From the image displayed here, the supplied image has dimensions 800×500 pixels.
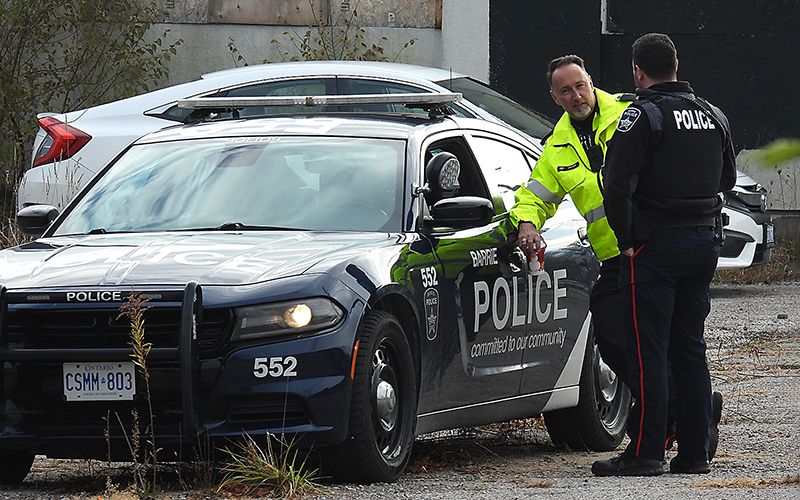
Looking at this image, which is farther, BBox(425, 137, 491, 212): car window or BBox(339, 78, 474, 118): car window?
BBox(339, 78, 474, 118): car window

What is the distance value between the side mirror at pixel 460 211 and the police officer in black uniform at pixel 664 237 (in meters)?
0.51

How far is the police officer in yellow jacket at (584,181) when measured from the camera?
19.0ft

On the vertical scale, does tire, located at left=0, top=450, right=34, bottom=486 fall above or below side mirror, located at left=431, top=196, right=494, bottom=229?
below

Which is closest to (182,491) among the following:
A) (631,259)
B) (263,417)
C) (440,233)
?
A: (263,417)

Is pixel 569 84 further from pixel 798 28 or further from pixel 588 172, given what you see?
pixel 798 28

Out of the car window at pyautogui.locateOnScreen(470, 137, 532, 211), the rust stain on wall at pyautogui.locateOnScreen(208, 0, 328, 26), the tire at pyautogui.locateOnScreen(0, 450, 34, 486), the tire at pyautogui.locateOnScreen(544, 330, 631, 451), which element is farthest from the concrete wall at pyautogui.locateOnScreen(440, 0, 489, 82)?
the tire at pyautogui.locateOnScreen(0, 450, 34, 486)

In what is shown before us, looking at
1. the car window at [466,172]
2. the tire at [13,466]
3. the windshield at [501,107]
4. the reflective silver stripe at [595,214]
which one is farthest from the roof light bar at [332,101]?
the windshield at [501,107]

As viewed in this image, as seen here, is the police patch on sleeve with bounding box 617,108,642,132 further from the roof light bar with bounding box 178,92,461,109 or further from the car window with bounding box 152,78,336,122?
the car window with bounding box 152,78,336,122

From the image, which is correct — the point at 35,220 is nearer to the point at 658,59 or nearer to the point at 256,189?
the point at 256,189

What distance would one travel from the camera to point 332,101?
20.3 feet

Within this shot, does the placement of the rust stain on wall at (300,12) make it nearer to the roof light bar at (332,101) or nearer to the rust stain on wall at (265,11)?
the rust stain on wall at (265,11)

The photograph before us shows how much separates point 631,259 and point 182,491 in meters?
2.05

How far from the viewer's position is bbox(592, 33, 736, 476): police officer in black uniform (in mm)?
5215

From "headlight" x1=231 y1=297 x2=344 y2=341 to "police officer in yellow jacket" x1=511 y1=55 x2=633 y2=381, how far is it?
160 cm
